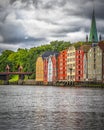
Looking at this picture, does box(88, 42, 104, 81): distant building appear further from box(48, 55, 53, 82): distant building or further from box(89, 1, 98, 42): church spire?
box(89, 1, 98, 42): church spire

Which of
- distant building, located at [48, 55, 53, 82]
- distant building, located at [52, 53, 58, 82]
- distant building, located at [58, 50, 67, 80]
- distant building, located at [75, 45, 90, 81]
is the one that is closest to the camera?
Answer: distant building, located at [75, 45, 90, 81]

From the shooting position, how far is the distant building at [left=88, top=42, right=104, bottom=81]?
146250 mm

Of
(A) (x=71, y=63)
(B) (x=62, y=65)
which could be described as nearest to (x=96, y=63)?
(A) (x=71, y=63)

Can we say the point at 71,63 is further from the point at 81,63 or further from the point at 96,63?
the point at 96,63

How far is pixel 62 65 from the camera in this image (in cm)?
17875

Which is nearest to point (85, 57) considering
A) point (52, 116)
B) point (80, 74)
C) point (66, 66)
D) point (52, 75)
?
point (80, 74)

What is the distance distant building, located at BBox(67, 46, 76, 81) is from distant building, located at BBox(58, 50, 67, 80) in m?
3.30

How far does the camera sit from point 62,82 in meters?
168

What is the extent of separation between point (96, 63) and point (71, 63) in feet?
70.1

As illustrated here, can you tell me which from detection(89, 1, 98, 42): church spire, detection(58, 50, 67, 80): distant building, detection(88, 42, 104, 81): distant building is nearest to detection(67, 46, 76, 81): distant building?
detection(58, 50, 67, 80): distant building

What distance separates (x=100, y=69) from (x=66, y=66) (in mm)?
31107

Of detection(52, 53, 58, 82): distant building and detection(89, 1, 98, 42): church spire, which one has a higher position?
detection(89, 1, 98, 42): church spire

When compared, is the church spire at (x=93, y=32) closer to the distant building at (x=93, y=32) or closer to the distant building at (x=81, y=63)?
the distant building at (x=93, y=32)

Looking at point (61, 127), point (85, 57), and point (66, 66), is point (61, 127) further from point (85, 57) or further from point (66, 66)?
point (66, 66)
